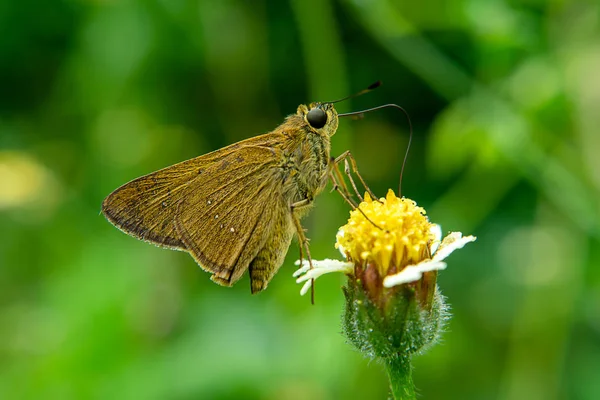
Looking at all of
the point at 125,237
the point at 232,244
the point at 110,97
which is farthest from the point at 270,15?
the point at 232,244

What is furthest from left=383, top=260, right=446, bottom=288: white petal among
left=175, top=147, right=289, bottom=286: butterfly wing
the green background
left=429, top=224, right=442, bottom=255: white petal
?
the green background

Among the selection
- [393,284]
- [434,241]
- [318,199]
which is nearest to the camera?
[393,284]

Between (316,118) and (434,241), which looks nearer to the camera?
(434,241)

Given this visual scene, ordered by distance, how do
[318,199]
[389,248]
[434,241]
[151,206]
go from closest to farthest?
[389,248] → [434,241] → [151,206] → [318,199]

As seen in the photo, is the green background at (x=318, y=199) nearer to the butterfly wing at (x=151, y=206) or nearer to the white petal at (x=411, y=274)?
the butterfly wing at (x=151, y=206)

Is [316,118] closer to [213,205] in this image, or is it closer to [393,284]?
[213,205]

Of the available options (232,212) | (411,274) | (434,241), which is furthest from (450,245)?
(232,212)

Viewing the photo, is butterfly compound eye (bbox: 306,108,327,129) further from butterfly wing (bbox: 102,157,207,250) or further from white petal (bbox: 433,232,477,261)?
white petal (bbox: 433,232,477,261)

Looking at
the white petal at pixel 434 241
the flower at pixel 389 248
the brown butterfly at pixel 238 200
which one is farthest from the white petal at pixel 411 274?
the brown butterfly at pixel 238 200
